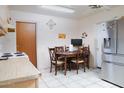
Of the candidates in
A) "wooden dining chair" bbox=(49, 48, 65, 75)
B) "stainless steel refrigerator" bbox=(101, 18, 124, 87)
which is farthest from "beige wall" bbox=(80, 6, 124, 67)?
"wooden dining chair" bbox=(49, 48, 65, 75)

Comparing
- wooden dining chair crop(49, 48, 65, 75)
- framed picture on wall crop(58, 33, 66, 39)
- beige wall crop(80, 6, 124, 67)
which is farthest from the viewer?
framed picture on wall crop(58, 33, 66, 39)

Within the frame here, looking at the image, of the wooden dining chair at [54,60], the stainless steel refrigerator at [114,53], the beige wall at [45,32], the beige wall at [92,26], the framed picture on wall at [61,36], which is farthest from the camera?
the framed picture on wall at [61,36]

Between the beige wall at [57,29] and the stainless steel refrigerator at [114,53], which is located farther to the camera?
the beige wall at [57,29]

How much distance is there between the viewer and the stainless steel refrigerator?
2795 mm

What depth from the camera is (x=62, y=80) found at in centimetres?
338

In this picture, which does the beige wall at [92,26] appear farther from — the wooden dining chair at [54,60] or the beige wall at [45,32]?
the wooden dining chair at [54,60]

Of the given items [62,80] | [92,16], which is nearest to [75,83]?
[62,80]

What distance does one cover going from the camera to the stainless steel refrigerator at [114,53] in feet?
9.17

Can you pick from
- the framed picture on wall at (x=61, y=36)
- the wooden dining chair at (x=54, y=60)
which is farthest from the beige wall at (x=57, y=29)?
the wooden dining chair at (x=54, y=60)

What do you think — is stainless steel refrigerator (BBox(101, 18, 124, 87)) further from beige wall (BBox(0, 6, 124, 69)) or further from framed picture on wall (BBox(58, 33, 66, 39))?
framed picture on wall (BBox(58, 33, 66, 39))

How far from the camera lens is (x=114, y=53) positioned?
9.70 ft

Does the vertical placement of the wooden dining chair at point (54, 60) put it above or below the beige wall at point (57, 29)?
below

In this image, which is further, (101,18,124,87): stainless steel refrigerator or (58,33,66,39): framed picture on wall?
(58,33,66,39): framed picture on wall

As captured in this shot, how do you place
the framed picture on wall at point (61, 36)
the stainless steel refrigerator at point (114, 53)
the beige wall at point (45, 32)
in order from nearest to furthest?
the stainless steel refrigerator at point (114, 53) < the beige wall at point (45, 32) < the framed picture on wall at point (61, 36)
